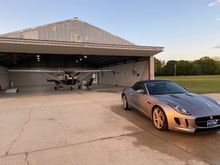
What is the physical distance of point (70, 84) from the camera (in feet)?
61.1

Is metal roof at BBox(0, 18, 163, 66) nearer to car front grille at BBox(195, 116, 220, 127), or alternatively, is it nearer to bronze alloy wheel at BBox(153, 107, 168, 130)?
bronze alloy wheel at BBox(153, 107, 168, 130)

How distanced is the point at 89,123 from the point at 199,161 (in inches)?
124

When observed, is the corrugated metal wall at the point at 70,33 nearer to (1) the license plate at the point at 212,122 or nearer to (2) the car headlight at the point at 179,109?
(2) the car headlight at the point at 179,109

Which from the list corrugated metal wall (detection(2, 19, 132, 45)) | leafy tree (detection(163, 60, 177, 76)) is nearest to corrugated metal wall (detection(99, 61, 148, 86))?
corrugated metal wall (detection(2, 19, 132, 45))

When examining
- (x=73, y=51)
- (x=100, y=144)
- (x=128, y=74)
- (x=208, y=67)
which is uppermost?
(x=208, y=67)

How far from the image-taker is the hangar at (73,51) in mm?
12334

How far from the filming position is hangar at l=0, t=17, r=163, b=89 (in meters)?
12.3

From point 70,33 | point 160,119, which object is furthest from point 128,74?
point 160,119

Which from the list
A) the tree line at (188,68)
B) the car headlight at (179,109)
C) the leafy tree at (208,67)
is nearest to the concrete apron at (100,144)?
the car headlight at (179,109)

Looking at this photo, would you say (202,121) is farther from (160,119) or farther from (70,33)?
(70,33)

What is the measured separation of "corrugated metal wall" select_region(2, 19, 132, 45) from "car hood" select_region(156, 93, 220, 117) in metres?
→ 18.6

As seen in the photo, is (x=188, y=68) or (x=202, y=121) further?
(x=188, y=68)

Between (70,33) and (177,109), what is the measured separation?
64.8 feet

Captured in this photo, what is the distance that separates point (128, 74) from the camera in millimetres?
21109
